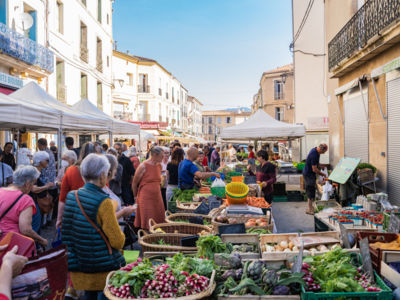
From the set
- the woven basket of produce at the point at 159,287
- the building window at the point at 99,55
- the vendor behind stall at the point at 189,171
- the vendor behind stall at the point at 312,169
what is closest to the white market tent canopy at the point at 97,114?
the vendor behind stall at the point at 189,171

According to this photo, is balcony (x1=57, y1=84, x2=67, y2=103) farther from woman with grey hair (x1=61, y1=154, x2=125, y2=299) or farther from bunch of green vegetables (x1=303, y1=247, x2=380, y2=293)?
bunch of green vegetables (x1=303, y1=247, x2=380, y2=293)

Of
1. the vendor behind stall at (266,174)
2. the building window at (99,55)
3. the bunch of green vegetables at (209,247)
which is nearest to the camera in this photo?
the bunch of green vegetables at (209,247)

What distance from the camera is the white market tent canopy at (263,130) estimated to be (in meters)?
11.2

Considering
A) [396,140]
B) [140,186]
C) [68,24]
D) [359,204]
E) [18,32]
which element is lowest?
[359,204]

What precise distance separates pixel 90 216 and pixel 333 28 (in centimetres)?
1284

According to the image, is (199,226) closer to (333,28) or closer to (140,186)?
(140,186)

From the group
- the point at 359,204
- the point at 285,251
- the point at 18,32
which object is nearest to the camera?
the point at 285,251

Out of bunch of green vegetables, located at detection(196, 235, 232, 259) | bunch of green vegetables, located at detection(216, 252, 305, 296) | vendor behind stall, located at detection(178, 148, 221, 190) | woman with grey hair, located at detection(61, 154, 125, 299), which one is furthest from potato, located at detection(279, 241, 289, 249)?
vendor behind stall, located at detection(178, 148, 221, 190)

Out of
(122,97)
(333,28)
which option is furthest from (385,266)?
(122,97)

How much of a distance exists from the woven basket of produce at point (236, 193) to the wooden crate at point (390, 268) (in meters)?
2.61

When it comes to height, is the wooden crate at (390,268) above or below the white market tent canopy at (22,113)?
below

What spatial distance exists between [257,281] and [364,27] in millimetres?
8236

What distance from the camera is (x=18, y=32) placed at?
13094 mm

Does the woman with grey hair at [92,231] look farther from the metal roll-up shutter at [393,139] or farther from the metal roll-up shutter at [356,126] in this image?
the metal roll-up shutter at [356,126]
